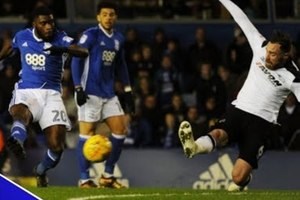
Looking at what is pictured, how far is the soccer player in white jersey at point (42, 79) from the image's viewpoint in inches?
623

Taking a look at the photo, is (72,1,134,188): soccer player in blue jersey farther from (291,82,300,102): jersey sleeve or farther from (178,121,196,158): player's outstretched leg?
(291,82,300,102): jersey sleeve

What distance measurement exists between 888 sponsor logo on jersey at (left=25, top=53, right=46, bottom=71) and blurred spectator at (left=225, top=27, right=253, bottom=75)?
6.18 metres

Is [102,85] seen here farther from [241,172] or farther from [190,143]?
[190,143]

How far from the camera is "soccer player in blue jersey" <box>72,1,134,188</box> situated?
16.9 metres

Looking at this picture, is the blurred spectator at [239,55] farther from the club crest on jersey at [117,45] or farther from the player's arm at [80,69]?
the player's arm at [80,69]

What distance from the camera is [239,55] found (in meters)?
21.7

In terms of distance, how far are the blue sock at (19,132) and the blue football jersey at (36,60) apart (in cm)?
55

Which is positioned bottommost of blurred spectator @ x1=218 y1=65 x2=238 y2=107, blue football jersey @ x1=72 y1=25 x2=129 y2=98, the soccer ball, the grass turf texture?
blurred spectator @ x1=218 y1=65 x2=238 y2=107

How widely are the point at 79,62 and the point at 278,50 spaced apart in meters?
3.24

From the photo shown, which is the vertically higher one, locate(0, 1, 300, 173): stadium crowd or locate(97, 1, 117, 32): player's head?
locate(97, 1, 117, 32): player's head

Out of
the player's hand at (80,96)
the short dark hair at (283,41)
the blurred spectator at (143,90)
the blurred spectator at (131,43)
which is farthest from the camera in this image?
the blurred spectator at (131,43)

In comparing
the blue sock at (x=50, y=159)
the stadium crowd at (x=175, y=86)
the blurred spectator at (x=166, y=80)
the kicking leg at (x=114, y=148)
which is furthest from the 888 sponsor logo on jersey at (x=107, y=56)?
the blurred spectator at (x=166, y=80)

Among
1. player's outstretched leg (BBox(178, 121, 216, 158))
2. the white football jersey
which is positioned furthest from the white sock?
the white football jersey

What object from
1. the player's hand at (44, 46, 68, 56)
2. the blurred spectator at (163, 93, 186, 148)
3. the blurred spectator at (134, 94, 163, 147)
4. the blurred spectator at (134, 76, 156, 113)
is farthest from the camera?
the blurred spectator at (134, 76, 156, 113)
